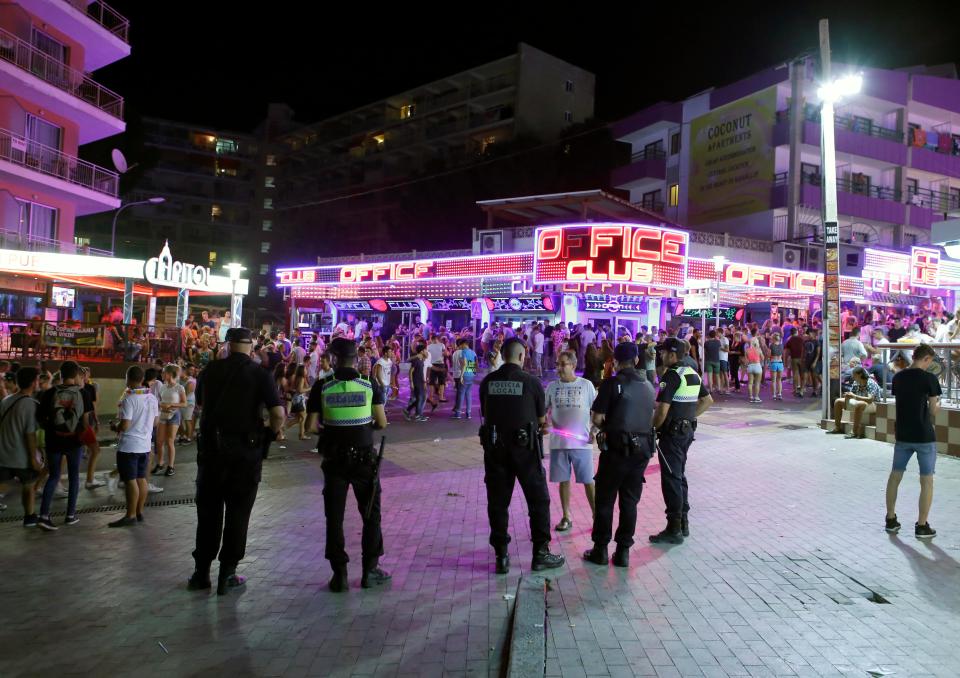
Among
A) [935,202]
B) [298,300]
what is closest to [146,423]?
[298,300]

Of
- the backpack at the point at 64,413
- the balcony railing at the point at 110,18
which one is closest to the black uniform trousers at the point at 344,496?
the backpack at the point at 64,413

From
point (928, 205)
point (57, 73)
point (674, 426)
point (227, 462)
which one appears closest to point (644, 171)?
point (928, 205)

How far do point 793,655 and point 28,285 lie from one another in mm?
25255

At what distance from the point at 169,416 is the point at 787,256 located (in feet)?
84.1

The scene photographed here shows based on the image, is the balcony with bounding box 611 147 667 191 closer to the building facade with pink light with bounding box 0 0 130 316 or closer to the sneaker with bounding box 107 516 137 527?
the building facade with pink light with bounding box 0 0 130 316

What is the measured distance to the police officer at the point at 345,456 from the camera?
490 centimetres

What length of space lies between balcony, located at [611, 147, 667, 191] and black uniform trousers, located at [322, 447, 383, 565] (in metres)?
35.3

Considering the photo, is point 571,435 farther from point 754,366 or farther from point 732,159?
point 732,159

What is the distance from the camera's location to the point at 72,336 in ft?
54.2

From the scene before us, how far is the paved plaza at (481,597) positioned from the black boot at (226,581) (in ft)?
0.37

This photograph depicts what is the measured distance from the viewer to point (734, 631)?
13.6 ft

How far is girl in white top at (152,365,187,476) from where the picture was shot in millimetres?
9195

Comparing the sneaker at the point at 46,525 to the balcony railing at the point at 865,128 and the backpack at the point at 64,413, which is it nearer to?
the backpack at the point at 64,413

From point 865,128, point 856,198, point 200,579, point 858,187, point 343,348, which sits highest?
point 865,128
